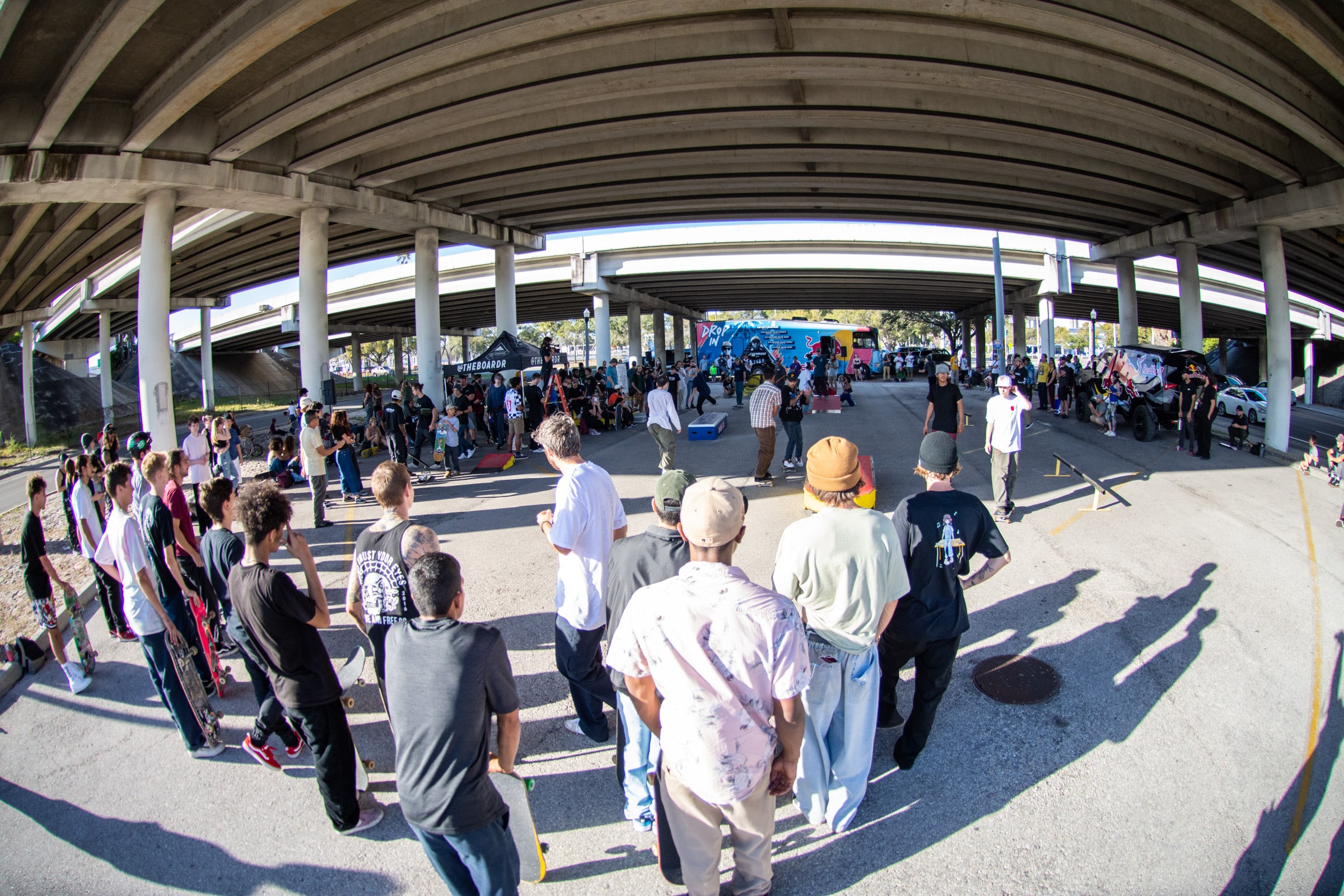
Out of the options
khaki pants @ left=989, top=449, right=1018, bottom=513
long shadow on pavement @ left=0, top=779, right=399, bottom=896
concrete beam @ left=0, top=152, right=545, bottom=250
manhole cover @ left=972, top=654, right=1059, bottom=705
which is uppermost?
concrete beam @ left=0, top=152, right=545, bottom=250

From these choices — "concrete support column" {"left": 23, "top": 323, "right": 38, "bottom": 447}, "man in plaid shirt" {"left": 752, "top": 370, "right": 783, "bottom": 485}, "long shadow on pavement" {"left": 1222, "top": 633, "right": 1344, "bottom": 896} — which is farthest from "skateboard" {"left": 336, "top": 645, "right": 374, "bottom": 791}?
"concrete support column" {"left": 23, "top": 323, "right": 38, "bottom": 447}

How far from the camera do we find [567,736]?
14.3 ft

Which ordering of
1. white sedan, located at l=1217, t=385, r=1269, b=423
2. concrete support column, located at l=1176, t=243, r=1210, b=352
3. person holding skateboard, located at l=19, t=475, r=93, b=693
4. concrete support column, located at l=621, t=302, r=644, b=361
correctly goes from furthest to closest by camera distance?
concrete support column, located at l=621, t=302, r=644, b=361 < white sedan, located at l=1217, t=385, r=1269, b=423 < concrete support column, located at l=1176, t=243, r=1210, b=352 < person holding skateboard, located at l=19, t=475, r=93, b=693

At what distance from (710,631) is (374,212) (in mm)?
20171

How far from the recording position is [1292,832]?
11.0ft

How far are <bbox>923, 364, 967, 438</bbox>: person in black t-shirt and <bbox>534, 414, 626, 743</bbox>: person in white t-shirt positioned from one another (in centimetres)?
698

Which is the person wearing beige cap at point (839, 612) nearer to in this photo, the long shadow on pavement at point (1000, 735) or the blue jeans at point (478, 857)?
the long shadow on pavement at point (1000, 735)

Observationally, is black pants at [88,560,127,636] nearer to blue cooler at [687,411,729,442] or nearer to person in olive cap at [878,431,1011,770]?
person in olive cap at [878,431,1011,770]

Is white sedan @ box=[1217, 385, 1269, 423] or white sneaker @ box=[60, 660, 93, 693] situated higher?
white sedan @ box=[1217, 385, 1269, 423]

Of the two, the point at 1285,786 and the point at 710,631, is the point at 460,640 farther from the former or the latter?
the point at 1285,786

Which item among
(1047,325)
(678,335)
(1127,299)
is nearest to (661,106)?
(1127,299)

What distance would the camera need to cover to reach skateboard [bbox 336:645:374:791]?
3760mm

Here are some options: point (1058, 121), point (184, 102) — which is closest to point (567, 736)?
point (184, 102)

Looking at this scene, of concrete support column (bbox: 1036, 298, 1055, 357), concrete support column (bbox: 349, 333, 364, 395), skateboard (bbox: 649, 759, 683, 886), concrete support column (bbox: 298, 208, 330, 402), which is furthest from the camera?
concrete support column (bbox: 349, 333, 364, 395)
